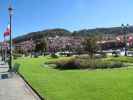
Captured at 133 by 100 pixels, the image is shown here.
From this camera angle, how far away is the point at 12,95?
15.5 metres

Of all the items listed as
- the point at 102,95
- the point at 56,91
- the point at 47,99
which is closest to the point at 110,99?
the point at 102,95

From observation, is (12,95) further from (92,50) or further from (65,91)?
(92,50)

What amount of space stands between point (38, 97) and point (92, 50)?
45.4 m

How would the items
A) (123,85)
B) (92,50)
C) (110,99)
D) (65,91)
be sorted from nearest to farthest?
(110,99) < (65,91) < (123,85) < (92,50)

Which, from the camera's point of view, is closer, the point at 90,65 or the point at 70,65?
the point at 90,65

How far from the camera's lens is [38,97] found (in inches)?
577

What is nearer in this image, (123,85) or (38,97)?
(38,97)

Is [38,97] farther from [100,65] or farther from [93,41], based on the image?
[93,41]

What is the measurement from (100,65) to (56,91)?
1673 cm

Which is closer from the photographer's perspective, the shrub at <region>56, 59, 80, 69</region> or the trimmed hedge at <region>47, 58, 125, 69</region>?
the trimmed hedge at <region>47, 58, 125, 69</region>

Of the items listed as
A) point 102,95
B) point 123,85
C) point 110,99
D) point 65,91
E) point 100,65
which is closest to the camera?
point 110,99

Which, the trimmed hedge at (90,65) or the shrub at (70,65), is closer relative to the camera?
the trimmed hedge at (90,65)

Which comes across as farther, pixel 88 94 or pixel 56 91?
pixel 56 91

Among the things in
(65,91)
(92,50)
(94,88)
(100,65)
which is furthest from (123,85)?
(92,50)
